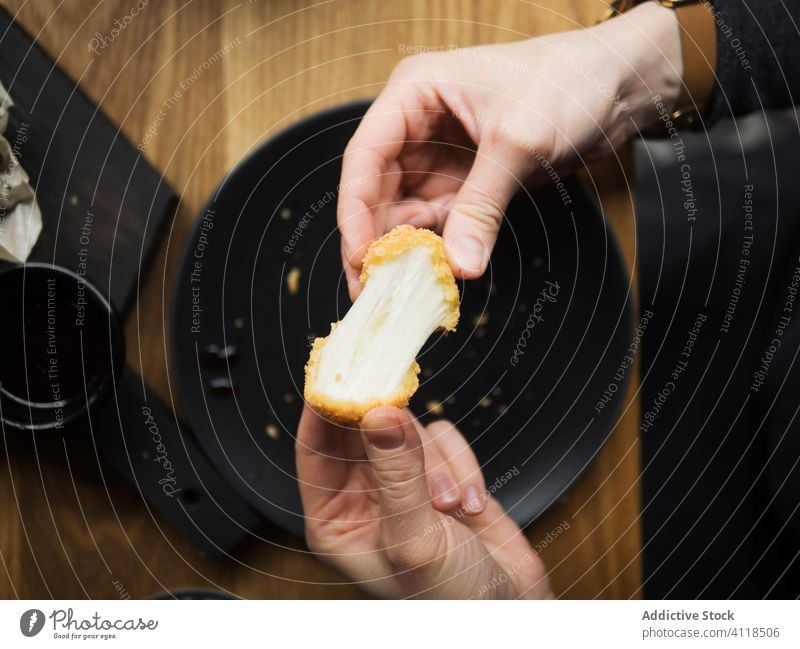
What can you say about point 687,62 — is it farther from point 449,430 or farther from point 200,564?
point 200,564

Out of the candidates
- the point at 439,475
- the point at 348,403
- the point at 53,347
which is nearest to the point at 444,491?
the point at 439,475

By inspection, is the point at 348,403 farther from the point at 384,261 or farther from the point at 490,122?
the point at 490,122

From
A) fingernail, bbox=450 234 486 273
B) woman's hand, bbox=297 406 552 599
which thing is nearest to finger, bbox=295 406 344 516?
woman's hand, bbox=297 406 552 599

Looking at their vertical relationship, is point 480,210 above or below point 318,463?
above

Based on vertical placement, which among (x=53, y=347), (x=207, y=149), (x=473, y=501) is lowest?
(x=473, y=501)

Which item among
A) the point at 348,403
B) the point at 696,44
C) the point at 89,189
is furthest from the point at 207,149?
the point at 696,44

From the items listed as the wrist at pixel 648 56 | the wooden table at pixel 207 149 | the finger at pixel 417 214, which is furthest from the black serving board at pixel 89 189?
the wrist at pixel 648 56
